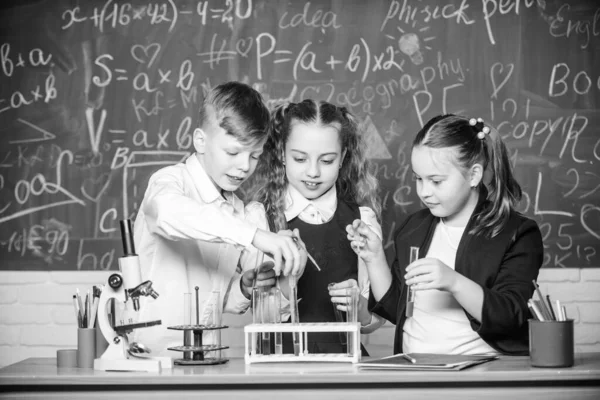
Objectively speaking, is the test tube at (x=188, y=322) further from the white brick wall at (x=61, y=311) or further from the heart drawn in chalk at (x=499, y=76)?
the heart drawn in chalk at (x=499, y=76)

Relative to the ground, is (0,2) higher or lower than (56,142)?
higher

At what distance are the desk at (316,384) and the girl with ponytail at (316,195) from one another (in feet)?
2.25

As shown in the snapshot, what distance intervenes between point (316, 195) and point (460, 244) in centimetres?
51

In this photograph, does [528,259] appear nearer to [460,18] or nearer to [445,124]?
[445,124]

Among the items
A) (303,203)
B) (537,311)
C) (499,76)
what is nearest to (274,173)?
(303,203)

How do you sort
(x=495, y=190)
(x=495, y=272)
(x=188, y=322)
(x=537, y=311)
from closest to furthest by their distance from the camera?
(x=537, y=311), (x=188, y=322), (x=495, y=272), (x=495, y=190)

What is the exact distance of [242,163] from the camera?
2.10m

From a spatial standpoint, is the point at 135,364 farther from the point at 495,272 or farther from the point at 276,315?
the point at 495,272

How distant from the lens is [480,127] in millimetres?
2129

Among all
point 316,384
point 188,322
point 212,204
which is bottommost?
point 316,384

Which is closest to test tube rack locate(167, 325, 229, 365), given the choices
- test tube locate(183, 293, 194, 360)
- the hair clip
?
test tube locate(183, 293, 194, 360)

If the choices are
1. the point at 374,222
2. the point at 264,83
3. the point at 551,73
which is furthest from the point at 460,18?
the point at 374,222

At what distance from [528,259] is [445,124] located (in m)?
0.43

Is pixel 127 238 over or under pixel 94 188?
under
